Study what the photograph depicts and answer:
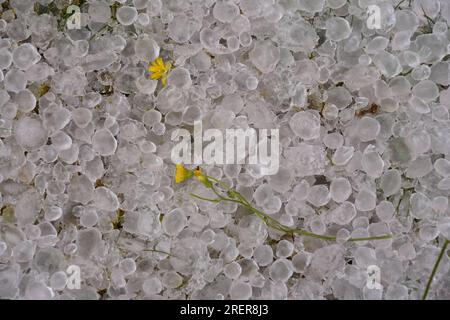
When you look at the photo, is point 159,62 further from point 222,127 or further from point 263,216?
point 263,216

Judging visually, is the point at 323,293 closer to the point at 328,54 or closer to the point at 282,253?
the point at 282,253

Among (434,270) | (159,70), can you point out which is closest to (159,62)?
(159,70)

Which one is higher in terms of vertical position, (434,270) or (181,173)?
(181,173)

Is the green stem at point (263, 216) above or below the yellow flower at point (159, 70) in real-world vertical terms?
below

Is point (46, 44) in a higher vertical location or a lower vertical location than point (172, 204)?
higher

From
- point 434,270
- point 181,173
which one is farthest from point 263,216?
point 434,270

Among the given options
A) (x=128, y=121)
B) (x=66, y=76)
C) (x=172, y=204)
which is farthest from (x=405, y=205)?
(x=66, y=76)

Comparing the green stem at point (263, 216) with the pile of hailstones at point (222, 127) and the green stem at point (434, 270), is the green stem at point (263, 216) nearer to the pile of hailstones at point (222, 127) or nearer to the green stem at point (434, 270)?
the pile of hailstones at point (222, 127)

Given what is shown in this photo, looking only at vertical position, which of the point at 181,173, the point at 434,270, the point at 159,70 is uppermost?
the point at 159,70

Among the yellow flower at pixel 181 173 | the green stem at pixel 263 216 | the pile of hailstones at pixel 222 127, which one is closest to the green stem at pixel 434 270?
the pile of hailstones at pixel 222 127
